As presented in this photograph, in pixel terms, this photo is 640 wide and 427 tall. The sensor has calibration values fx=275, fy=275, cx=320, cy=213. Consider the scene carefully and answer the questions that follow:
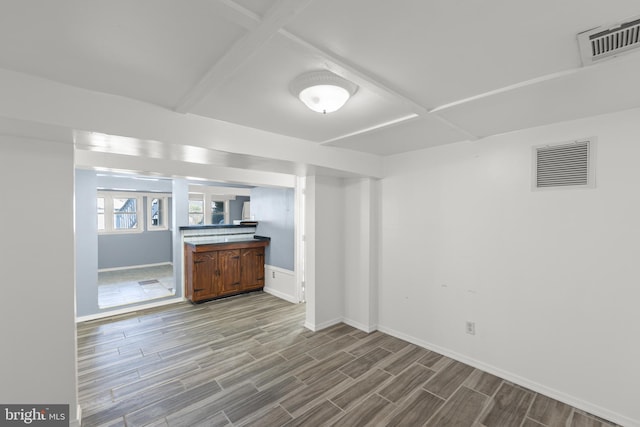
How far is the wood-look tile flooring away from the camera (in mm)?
2092

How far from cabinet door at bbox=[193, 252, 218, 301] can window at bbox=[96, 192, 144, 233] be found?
4385mm

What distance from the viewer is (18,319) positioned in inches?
71.2

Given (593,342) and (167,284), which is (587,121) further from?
(167,284)

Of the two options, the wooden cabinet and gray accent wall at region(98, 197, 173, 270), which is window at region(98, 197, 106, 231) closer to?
gray accent wall at region(98, 197, 173, 270)

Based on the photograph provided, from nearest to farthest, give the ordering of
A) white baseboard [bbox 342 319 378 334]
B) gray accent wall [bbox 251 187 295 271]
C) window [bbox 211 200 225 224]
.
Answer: white baseboard [bbox 342 319 378 334] < gray accent wall [bbox 251 187 295 271] < window [bbox 211 200 225 224]

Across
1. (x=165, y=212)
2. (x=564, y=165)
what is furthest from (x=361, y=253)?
(x=165, y=212)

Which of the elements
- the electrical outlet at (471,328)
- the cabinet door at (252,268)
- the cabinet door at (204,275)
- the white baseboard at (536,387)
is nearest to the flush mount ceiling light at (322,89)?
the electrical outlet at (471,328)

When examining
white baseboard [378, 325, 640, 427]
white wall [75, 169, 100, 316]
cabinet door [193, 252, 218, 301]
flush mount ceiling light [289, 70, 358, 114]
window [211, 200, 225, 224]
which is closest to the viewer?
flush mount ceiling light [289, 70, 358, 114]

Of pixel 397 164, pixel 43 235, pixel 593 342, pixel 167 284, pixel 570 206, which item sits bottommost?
pixel 167 284

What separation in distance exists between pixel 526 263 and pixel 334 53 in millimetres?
2452

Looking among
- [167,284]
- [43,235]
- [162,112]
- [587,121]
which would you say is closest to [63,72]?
[162,112]

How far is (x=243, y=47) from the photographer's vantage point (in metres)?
1.21

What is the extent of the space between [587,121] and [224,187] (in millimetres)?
6942

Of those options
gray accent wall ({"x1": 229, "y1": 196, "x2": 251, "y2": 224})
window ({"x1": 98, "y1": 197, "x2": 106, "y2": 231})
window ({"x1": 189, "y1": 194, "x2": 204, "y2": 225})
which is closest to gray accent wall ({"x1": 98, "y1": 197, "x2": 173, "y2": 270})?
window ({"x1": 98, "y1": 197, "x2": 106, "y2": 231})
